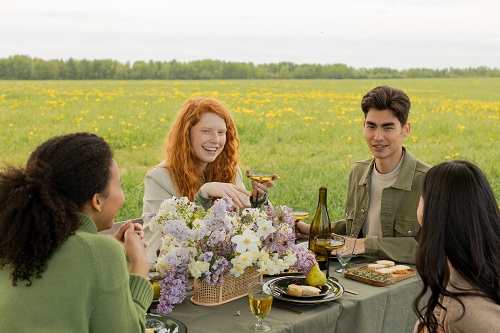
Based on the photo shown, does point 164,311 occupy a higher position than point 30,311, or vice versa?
point 30,311

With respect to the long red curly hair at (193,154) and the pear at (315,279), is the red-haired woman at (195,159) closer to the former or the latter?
the long red curly hair at (193,154)

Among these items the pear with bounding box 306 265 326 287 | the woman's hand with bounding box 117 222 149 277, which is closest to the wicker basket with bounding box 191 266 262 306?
the pear with bounding box 306 265 326 287

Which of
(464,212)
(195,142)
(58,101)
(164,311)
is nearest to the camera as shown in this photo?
(464,212)

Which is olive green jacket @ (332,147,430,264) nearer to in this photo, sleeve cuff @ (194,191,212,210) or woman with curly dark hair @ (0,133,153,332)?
sleeve cuff @ (194,191,212,210)

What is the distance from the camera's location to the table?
253 centimetres

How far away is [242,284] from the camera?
283cm

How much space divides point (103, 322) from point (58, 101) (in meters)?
15.8

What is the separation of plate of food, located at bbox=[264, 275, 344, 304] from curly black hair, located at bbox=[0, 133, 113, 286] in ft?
3.45

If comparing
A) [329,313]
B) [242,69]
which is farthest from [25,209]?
[242,69]

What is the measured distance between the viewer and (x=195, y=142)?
3.96 metres

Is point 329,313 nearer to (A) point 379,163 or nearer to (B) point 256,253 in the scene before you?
(B) point 256,253

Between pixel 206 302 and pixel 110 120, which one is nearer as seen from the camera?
pixel 206 302

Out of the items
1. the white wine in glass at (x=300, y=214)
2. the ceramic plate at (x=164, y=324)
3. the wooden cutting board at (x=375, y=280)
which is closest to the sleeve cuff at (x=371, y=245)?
the wooden cutting board at (x=375, y=280)

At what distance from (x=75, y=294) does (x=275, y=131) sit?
37.3ft
